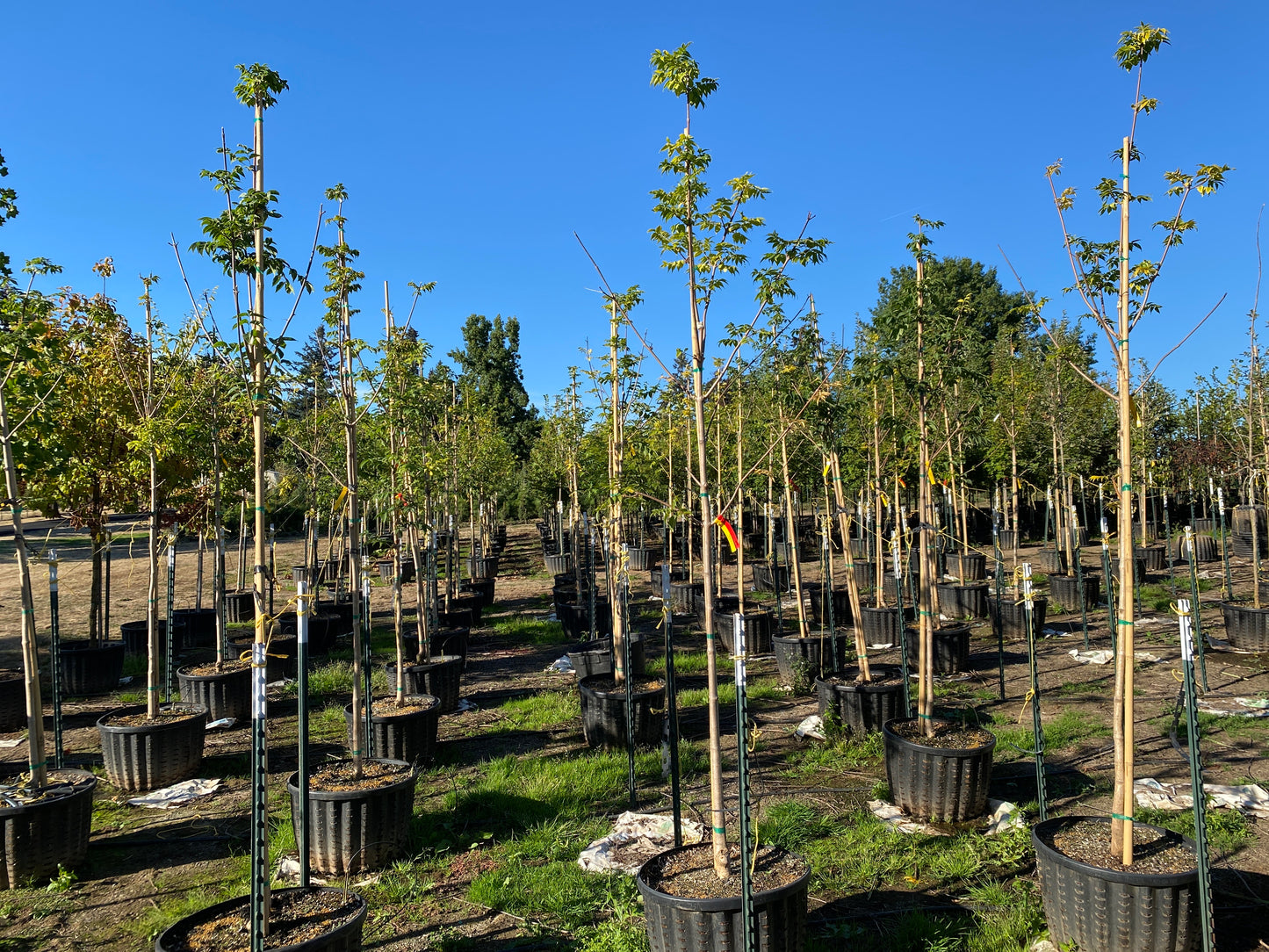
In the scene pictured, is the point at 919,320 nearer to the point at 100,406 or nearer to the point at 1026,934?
the point at 1026,934

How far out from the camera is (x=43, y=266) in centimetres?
625

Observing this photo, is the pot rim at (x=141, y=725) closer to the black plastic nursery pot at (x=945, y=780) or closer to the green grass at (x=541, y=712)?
the green grass at (x=541, y=712)

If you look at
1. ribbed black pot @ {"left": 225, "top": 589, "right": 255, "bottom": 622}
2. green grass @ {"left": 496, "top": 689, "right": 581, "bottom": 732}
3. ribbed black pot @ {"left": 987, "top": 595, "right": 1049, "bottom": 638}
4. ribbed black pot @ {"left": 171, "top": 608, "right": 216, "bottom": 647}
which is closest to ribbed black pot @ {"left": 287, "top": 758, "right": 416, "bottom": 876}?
green grass @ {"left": 496, "top": 689, "right": 581, "bottom": 732}

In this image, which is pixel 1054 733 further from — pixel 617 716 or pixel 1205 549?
pixel 1205 549

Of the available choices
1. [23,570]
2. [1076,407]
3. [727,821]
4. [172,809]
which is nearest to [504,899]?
[727,821]

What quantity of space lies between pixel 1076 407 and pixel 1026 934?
18.6 m

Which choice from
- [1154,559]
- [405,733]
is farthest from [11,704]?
[1154,559]

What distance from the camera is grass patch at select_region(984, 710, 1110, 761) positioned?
657cm

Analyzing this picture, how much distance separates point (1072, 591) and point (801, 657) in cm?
687

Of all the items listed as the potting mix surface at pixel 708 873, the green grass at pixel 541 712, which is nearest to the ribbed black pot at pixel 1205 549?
the green grass at pixel 541 712

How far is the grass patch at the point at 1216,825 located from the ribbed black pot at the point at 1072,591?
877cm

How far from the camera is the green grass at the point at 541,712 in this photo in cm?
800

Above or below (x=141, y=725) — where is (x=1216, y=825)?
below

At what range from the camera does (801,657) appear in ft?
29.7
